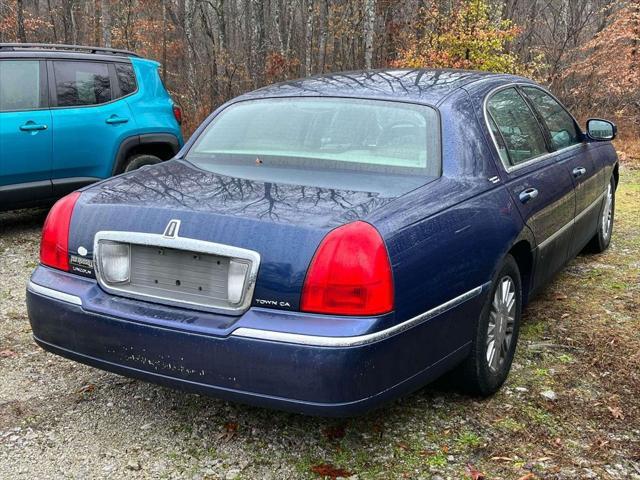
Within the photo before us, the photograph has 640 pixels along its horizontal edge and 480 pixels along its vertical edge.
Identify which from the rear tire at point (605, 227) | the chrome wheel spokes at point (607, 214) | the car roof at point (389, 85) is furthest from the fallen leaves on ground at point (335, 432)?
the chrome wheel spokes at point (607, 214)

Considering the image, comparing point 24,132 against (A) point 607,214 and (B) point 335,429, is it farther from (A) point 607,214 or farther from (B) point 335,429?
(A) point 607,214

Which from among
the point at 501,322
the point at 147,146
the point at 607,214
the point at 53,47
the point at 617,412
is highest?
the point at 53,47

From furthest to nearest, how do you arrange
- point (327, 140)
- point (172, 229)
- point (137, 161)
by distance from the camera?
point (137, 161) → point (327, 140) → point (172, 229)

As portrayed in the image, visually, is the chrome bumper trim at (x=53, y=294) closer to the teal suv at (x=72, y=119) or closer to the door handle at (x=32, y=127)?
the teal suv at (x=72, y=119)

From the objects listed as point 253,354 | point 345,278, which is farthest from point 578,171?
point 253,354

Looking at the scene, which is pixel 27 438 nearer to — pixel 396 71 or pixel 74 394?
pixel 74 394

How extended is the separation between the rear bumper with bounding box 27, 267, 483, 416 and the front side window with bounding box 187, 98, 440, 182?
2.66 feet

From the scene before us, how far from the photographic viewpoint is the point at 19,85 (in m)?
6.59

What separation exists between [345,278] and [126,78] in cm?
592

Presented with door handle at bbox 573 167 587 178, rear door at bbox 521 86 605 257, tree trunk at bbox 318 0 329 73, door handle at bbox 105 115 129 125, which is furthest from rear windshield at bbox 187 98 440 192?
tree trunk at bbox 318 0 329 73

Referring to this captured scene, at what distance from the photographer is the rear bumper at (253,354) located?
2.49m

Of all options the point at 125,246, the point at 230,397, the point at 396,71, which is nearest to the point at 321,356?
the point at 230,397

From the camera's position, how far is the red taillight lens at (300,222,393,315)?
251 cm

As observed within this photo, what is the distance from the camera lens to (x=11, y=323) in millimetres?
4566
